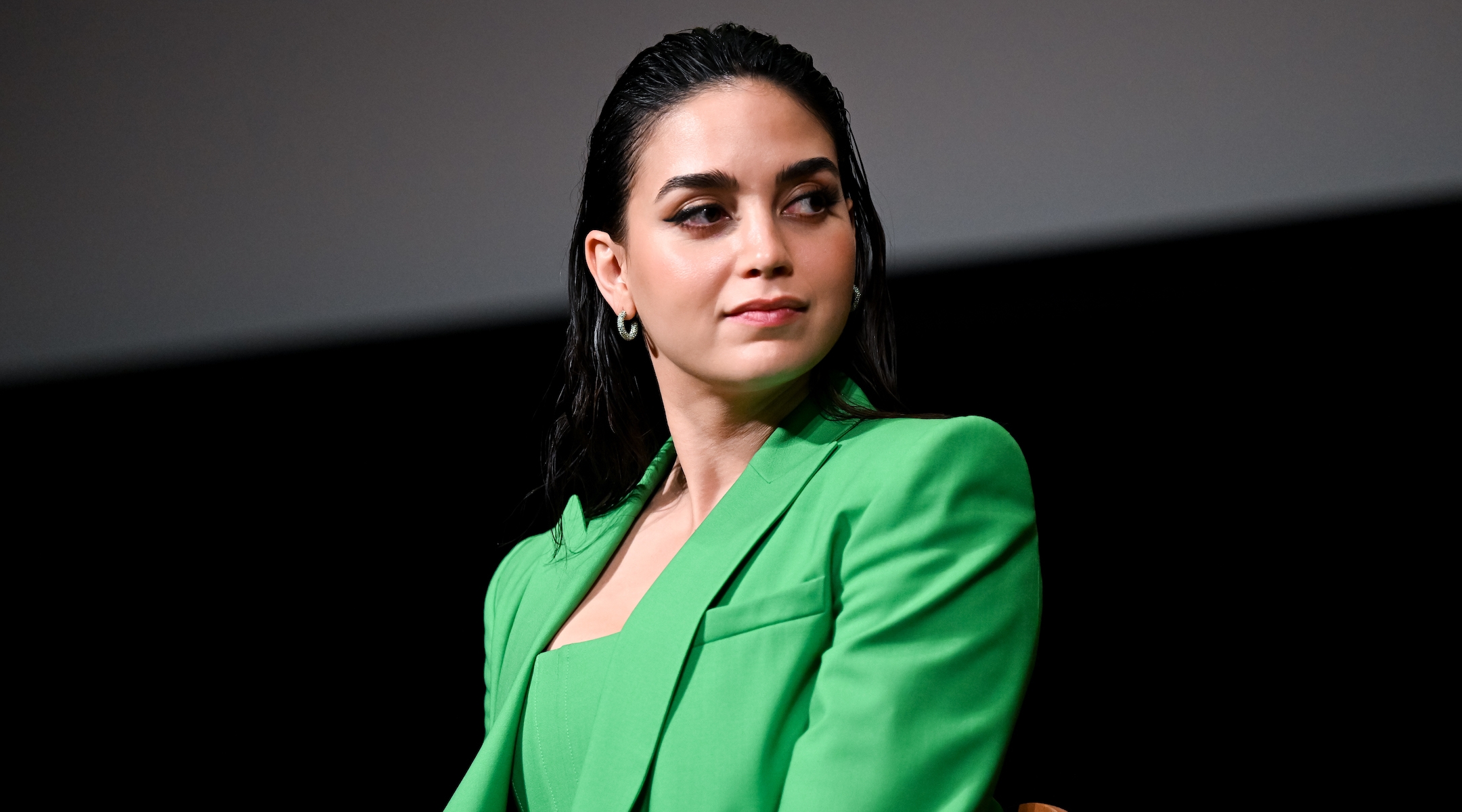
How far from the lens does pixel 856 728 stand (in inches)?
31.9

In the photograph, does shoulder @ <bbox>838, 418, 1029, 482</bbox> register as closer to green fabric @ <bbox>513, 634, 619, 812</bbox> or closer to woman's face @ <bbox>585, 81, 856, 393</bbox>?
woman's face @ <bbox>585, 81, 856, 393</bbox>

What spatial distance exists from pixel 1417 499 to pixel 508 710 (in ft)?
4.08

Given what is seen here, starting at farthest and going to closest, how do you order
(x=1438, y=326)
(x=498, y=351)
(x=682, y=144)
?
(x=498, y=351)
(x=1438, y=326)
(x=682, y=144)

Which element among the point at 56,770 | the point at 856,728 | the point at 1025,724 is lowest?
the point at 56,770

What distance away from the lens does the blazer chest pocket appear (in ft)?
2.88

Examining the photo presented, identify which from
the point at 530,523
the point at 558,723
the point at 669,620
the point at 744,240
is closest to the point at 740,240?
the point at 744,240

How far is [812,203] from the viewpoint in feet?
3.23

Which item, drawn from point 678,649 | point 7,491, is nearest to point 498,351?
point 7,491

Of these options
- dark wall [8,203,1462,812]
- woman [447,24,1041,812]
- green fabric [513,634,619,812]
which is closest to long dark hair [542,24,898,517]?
woman [447,24,1041,812]

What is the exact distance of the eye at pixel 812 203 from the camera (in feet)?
3.19

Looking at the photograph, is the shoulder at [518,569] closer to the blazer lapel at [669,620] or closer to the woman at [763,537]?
the woman at [763,537]

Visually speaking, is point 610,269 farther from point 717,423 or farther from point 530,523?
point 530,523

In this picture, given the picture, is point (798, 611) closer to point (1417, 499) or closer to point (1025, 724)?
point (1025, 724)

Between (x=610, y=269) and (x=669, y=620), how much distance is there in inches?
12.8
